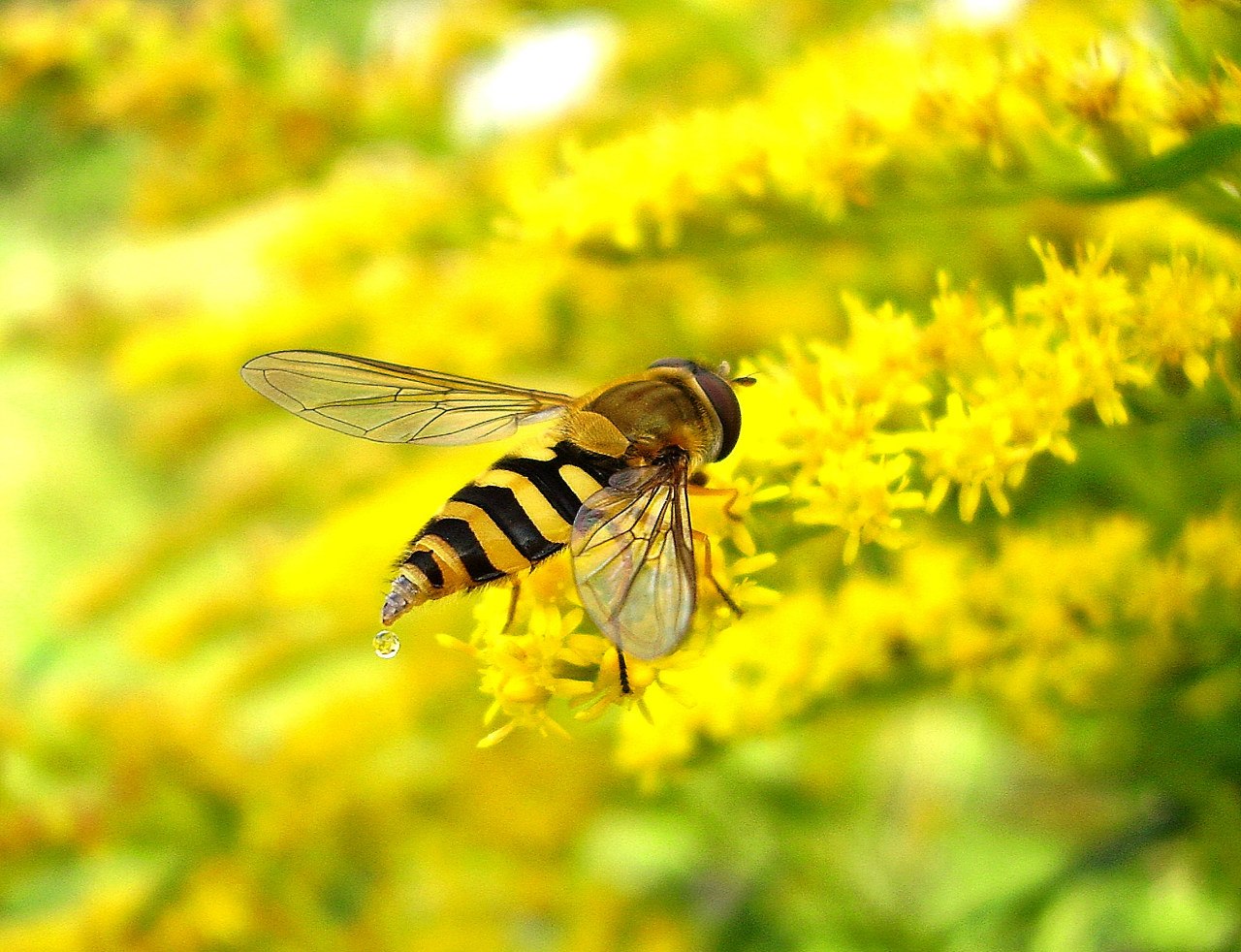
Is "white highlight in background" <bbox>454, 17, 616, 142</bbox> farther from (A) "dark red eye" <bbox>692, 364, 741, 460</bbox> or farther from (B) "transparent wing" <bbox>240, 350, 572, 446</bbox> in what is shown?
(A) "dark red eye" <bbox>692, 364, 741, 460</bbox>

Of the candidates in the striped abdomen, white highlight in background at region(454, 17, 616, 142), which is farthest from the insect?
white highlight in background at region(454, 17, 616, 142)

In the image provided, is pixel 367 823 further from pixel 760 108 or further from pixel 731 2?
pixel 731 2

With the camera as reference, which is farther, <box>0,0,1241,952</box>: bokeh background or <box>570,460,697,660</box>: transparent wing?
<box>0,0,1241,952</box>: bokeh background

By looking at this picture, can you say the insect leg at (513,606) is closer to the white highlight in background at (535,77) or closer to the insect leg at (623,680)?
the insect leg at (623,680)

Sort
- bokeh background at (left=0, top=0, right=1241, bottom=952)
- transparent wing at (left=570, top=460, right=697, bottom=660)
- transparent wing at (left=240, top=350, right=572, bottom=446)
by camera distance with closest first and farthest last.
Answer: transparent wing at (left=570, top=460, right=697, bottom=660) → bokeh background at (left=0, top=0, right=1241, bottom=952) → transparent wing at (left=240, top=350, right=572, bottom=446)

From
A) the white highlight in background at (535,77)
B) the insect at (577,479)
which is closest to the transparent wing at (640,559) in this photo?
the insect at (577,479)

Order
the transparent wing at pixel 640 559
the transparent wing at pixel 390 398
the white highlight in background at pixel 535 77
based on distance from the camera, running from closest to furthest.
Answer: the transparent wing at pixel 640 559, the transparent wing at pixel 390 398, the white highlight in background at pixel 535 77

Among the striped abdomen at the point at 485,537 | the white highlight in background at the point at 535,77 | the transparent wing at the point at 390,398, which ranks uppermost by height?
the white highlight in background at the point at 535,77
